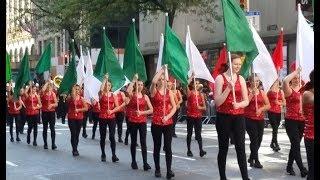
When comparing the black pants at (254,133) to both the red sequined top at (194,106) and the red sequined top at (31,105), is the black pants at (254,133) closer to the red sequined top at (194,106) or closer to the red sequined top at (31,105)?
the red sequined top at (194,106)

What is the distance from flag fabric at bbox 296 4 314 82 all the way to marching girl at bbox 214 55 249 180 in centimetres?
117

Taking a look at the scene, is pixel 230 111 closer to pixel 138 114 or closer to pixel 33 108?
pixel 138 114

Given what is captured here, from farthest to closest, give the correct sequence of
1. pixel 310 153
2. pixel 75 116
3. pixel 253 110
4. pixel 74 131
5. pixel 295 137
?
pixel 75 116 < pixel 74 131 < pixel 253 110 < pixel 295 137 < pixel 310 153

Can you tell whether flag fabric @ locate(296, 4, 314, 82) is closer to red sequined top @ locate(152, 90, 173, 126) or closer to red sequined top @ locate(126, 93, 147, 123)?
red sequined top @ locate(152, 90, 173, 126)

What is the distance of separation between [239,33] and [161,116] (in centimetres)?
224

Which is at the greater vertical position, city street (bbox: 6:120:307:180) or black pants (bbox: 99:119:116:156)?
black pants (bbox: 99:119:116:156)

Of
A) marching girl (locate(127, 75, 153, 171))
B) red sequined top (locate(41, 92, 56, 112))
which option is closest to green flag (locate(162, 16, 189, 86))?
marching girl (locate(127, 75, 153, 171))

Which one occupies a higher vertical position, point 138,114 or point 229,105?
point 229,105

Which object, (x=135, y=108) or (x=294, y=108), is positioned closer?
(x=294, y=108)

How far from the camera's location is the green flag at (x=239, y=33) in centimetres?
1014

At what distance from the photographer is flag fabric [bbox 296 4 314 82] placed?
10.2 meters

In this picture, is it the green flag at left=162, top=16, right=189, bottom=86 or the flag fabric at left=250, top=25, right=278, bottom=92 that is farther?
the green flag at left=162, top=16, right=189, bottom=86

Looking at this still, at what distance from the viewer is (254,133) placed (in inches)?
499

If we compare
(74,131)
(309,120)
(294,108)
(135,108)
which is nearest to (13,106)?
(74,131)
